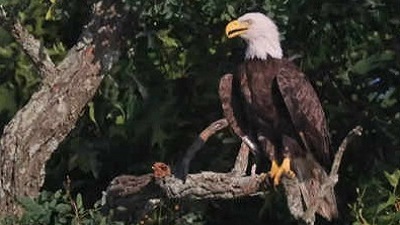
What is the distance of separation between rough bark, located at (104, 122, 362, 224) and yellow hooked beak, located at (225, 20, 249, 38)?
0.72m

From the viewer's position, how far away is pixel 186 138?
26.2ft

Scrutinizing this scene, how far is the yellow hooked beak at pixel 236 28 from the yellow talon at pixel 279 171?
2.12 feet

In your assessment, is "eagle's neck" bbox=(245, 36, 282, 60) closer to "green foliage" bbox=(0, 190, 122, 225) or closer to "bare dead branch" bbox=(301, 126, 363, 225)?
"bare dead branch" bbox=(301, 126, 363, 225)

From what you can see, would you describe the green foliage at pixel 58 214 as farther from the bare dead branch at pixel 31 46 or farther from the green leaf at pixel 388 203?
the green leaf at pixel 388 203

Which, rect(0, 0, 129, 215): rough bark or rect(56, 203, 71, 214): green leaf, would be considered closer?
rect(56, 203, 71, 214): green leaf

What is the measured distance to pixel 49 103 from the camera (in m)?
7.05

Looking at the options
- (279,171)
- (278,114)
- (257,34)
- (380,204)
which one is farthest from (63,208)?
(380,204)

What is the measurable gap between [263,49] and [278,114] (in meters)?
0.40

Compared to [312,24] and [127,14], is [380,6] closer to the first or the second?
[312,24]

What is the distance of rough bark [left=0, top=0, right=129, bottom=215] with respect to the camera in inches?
276

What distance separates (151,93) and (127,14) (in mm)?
773

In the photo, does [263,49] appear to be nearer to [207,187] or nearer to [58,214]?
[207,187]

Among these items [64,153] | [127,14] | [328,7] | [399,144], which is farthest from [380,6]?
[64,153]

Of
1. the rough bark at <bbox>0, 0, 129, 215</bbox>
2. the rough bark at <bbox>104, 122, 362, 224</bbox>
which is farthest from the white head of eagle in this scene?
the rough bark at <bbox>104, 122, 362, 224</bbox>
